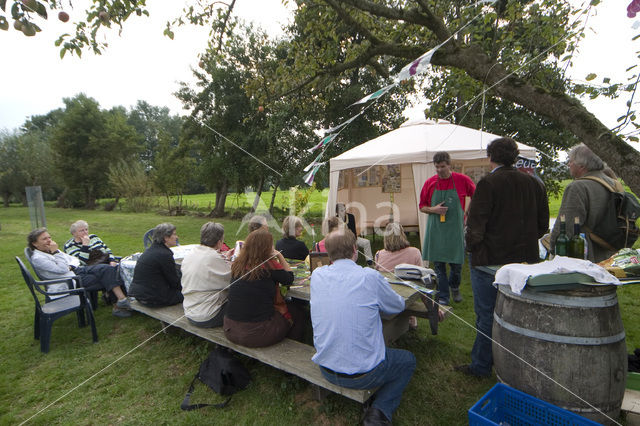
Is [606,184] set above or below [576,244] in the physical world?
above

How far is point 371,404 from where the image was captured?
2.32 meters

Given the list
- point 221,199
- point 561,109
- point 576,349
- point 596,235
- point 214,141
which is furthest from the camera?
point 221,199

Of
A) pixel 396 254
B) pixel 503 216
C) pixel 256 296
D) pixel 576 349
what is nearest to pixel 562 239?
pixel 503 216

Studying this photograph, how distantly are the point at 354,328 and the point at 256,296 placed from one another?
96cm

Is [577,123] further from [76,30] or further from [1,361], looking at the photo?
[1,361]

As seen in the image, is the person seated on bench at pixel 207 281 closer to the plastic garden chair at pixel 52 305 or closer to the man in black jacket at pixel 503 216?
the plastic garden chair at pixel 52 305

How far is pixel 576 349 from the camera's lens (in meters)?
1.76

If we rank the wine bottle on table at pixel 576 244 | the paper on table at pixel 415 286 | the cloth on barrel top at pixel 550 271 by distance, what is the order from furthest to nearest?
the paper on table at pixel 415 286 → the wine bottle on table at pixel 576 244 → the cloth on barrel top at pixel 550 271

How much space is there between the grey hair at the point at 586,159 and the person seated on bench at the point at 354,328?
1.78 metres

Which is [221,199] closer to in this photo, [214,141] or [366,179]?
[214,141]

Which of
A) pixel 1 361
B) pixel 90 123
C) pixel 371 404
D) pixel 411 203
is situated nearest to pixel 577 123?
pixel 371 404

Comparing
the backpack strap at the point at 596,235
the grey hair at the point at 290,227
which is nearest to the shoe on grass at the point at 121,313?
the grey hair at the point at 290,227

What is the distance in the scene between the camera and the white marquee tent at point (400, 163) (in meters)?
5.95

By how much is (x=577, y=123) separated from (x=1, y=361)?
544 centimetres
